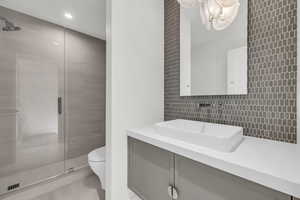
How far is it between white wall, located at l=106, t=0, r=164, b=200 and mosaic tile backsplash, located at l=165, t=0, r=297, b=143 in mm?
609

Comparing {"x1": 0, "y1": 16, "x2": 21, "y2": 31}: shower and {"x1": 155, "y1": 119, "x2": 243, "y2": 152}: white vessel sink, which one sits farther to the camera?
{"x1": 0, "y1": 16, "x2": 21, "y2": 31}: shower

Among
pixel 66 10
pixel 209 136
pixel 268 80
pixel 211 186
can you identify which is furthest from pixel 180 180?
pixel 66 10

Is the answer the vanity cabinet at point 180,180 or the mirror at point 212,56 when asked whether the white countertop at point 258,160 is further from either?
the mirror at point 212,56

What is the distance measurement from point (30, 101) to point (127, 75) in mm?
1441

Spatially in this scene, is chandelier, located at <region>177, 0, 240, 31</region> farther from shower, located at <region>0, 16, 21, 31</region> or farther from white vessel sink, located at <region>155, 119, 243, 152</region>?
shower, located at <region>0, 16, 21, 31</region>

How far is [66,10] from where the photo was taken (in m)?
1.75

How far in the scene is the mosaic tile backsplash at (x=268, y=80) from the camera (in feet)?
2.62

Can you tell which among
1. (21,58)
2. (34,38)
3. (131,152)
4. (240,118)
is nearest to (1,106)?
(21,58)

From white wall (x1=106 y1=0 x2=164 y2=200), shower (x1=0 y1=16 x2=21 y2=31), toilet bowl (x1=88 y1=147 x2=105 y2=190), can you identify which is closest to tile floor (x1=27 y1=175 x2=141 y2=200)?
toilet bowl (x1=88 y1=147 x2=105 y2=190)

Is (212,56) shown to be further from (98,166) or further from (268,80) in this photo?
(98,166)

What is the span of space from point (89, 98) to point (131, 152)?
157cm

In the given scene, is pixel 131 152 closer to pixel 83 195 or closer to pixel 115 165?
pixel 115 165

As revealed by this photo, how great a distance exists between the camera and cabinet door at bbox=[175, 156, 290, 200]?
1.66ft

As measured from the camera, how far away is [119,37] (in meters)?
1.12
